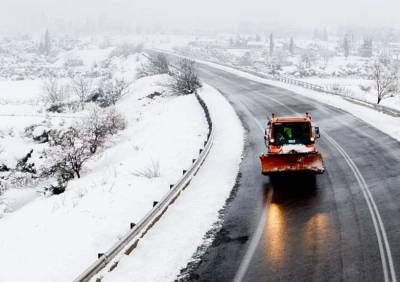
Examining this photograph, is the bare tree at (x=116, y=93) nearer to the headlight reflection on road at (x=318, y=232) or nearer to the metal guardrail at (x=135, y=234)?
the metal guardrail at (x=135, y=234)

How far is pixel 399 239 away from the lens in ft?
40.6

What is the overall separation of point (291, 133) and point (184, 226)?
6.16 meters

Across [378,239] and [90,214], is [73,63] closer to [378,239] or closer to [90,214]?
[90,214]

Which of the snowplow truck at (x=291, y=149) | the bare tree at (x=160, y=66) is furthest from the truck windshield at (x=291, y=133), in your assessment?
the bare tree at (x=160, y=66)

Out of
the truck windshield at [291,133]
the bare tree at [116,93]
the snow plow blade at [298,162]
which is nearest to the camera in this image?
the snow plow blade at [298,162]

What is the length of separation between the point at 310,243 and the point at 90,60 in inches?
Result: 6221

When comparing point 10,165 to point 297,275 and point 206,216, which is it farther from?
point 297,275

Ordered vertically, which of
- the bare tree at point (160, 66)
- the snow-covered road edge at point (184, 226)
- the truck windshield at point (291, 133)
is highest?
the bare tree at point (160, 66)

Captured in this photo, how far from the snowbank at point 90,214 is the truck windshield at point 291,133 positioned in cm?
390

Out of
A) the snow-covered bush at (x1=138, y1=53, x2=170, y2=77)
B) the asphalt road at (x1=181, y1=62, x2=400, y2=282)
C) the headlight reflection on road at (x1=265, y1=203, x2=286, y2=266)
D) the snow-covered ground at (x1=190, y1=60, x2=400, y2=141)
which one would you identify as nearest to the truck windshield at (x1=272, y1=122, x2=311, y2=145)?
the asphalt road at (x1=181, y1=62, x2=400, y2=282)

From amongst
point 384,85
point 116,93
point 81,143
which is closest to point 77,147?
point 81,143

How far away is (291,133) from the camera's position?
17984mm

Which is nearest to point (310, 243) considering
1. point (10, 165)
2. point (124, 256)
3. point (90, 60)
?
point (124, 256)

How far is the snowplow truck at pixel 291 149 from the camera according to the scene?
55.6 ft
